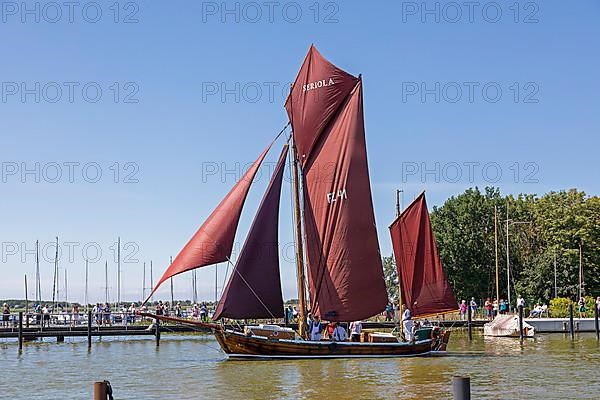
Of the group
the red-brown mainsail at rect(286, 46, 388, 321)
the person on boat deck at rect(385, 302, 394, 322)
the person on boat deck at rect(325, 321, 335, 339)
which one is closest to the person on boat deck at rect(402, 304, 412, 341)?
the red-brown mainsail at rect(286, 46, 388, 321)

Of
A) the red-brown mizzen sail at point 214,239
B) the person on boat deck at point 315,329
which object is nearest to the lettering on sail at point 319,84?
the red-brown mizzen sail at point 214,239

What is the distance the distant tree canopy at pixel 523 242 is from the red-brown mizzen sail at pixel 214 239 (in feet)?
127

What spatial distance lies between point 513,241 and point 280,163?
43.5m

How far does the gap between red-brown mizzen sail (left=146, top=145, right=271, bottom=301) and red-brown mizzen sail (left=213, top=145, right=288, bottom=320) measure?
3.75 ft

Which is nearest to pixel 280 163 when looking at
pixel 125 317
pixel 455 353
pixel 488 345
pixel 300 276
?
pixel 300 276

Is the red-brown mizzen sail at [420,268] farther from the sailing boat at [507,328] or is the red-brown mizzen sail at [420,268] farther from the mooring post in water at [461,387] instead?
the mooring post in water at [461,387]

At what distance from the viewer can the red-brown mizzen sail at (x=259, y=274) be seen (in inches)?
1334

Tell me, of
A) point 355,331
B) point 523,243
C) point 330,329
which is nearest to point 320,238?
point 330,329

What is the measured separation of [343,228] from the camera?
114 ft

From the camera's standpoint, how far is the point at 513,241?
75.0 m

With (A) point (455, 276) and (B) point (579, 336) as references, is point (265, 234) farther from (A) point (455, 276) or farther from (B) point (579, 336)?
(A) point (455, 276)

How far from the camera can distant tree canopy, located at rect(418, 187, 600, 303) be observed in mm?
69250

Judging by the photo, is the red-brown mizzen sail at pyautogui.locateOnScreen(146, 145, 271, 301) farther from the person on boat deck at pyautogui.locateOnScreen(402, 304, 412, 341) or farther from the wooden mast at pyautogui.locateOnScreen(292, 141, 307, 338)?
the person on boat deck at pyautogui.locateOnScreen(402, 304, 412, 341)

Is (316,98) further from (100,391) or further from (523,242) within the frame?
(523,242)
